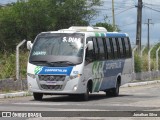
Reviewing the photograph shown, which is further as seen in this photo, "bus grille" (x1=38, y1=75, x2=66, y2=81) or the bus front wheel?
the bus front wheel

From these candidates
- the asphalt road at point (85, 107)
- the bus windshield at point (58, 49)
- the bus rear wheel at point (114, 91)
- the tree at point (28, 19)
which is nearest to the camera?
the asphalt road at point (85, 107)

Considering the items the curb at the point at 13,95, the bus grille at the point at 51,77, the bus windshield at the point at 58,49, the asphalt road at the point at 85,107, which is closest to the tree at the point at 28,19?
the curb at the point at 13,95

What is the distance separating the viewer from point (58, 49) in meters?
21.6

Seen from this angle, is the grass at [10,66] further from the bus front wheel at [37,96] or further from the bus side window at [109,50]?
the bus side window at [109,50]

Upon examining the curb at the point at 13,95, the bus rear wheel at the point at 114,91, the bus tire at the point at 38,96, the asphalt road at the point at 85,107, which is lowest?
the bus rear wheel at the point at 114,91

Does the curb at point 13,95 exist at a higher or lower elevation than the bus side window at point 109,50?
lower

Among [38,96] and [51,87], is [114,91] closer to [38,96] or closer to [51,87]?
[38,96]

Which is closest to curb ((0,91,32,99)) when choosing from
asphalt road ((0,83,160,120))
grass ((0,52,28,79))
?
asphalt road ((0,83,160,120))

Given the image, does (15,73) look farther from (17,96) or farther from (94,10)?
(94,10)

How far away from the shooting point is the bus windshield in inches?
836

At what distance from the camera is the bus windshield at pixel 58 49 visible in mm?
21234

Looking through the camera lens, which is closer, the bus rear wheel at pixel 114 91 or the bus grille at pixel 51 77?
the bus grille at pixel 51 77

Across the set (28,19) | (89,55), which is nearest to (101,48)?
(89,55)

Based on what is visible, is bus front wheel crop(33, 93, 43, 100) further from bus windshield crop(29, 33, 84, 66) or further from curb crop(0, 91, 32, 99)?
curb crop(0, 91, 32, 99)
